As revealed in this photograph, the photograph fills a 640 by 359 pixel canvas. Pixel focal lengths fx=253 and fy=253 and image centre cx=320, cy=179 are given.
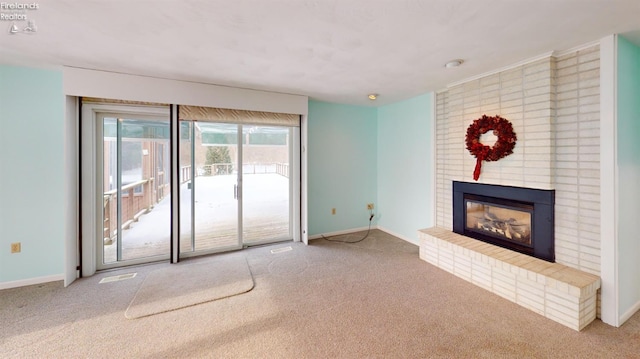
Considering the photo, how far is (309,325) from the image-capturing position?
2.16 m

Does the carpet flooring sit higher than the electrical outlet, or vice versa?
the electrical outlet

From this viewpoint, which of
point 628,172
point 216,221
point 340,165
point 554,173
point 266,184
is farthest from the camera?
point 340,165

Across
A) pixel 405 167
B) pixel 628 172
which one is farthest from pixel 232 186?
pixel 628 172

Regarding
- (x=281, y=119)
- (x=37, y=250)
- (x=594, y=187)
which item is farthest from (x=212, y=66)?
(x=594, y=187)

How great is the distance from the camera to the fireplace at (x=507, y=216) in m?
2.57

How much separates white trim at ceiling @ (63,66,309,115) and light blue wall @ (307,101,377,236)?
2.14 feet

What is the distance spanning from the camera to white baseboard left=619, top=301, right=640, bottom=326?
7.16 feet

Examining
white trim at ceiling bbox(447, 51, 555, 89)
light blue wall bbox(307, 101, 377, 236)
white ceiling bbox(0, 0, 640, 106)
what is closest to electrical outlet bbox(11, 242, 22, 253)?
white ceiling bbox(0, 0, 640, 106)

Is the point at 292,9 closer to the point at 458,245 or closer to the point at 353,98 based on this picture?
the point at 353,98

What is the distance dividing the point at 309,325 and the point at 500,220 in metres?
2.53

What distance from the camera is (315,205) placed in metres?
4.55

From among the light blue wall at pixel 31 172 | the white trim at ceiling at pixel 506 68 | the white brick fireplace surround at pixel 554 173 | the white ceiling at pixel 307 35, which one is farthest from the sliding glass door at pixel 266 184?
the white brick fireplace surround at pixel 554 173

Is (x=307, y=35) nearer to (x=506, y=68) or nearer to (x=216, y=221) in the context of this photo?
(x=506, y=68)

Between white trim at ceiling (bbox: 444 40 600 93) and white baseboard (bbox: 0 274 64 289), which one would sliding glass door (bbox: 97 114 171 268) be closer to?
white baseboard (bbox: 0 274 64 289)
